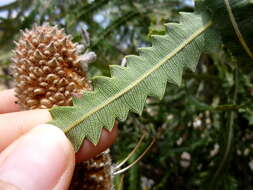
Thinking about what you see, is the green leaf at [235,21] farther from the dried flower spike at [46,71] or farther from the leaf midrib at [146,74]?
the dried flower spike at [46,71]

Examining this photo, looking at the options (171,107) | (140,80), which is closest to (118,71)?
(140,80)

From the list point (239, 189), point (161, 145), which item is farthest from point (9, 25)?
point (239, 189)

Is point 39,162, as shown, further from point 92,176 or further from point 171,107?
point 171,107

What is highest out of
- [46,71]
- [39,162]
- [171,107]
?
[46,71]

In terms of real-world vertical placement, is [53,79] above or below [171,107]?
above

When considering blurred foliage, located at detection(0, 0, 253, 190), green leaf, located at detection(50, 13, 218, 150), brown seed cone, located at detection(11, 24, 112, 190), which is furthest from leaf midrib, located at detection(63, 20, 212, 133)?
blurred foliage, located at detection(0, 0, 253, 190)

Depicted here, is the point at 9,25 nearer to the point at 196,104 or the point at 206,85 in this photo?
the point at 196,104

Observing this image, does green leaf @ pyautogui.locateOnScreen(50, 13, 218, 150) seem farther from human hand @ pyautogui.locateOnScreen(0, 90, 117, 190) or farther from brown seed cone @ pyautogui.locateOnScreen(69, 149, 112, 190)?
brown seed cone @ pyautogui.locateOnScreen(69, 149, 112, 190)
